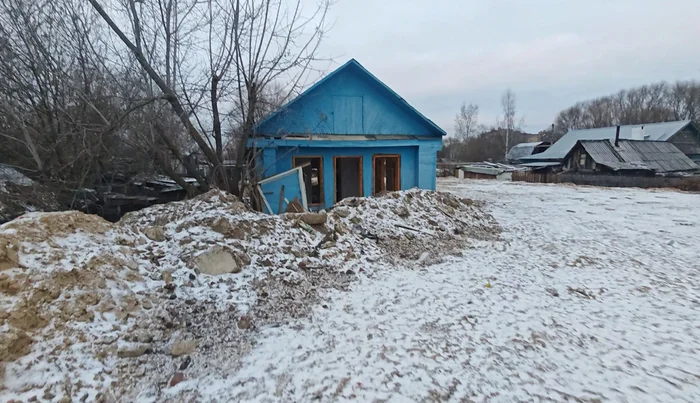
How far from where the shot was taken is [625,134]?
121 feet

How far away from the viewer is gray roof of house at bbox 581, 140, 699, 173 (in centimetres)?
2619

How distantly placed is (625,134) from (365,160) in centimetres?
4103

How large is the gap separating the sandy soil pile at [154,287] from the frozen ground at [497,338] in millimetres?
397

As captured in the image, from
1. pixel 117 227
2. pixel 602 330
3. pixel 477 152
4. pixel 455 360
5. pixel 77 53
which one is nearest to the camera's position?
pixel 455 360

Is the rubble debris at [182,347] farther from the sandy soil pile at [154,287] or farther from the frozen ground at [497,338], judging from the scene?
the frozen ground at [497,338]

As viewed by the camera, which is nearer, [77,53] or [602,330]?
[602,330]

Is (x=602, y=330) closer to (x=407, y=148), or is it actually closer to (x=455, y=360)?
(x=455, y=360)

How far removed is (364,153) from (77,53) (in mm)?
7246

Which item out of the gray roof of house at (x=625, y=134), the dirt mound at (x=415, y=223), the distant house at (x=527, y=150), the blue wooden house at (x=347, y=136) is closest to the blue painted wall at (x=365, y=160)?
the blue wooden house at (x=347, y=136)

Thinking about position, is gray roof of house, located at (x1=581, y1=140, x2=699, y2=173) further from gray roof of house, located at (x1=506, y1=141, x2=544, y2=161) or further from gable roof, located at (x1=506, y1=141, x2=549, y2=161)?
gray roof of house, located at (x1=506, y1=141, x2=544, y2=161)

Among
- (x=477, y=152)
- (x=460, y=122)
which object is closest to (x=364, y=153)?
(x=477, y=152)

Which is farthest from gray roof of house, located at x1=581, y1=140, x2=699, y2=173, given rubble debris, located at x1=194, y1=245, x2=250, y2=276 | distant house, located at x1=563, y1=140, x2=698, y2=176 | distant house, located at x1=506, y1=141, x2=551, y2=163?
rubble debris, located at x1=194, y1=245, x2=250, y2=276

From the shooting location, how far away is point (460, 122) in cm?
6681

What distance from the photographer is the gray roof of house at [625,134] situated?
34.4 metres
